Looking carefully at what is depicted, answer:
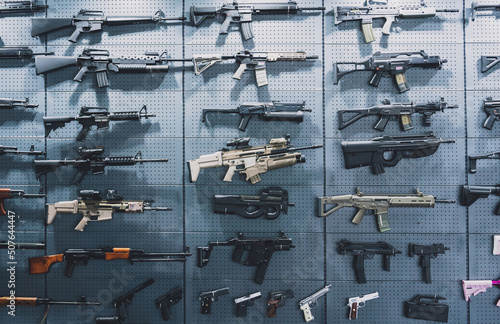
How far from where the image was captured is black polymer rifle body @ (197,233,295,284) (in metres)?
5.20

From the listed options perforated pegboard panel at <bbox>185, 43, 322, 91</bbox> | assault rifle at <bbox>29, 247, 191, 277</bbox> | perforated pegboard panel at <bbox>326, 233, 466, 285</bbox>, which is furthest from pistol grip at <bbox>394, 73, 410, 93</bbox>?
assault rifle at <bbox>29, 247, 191, 277</bbox>

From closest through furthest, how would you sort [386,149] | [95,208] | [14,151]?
[386,149] → [95,208] → [14,151]

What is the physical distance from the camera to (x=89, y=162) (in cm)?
519

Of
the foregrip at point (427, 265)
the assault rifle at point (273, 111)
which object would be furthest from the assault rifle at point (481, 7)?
the foregrip at point (427, 265)

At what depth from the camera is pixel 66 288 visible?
17.8ft

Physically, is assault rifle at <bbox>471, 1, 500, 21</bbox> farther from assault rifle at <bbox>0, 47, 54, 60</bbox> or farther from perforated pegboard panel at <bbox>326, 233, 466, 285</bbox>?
assault rifle at <bbox>0, 47, 54, 60</bbox>

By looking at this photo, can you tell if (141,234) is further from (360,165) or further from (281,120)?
(360,165)

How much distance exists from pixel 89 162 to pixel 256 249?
2.73 m

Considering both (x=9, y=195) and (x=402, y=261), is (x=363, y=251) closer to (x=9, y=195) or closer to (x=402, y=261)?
(x=402, y=261)

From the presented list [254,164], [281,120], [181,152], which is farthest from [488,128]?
[181,152]

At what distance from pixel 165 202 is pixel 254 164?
4.79 feet

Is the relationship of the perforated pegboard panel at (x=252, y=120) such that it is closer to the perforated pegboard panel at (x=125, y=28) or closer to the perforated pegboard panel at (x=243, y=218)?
the perforated pegboard panel at (x=243, y=218)

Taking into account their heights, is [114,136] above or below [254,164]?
above

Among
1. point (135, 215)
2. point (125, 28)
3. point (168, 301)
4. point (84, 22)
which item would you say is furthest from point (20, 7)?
point (168, 301)
